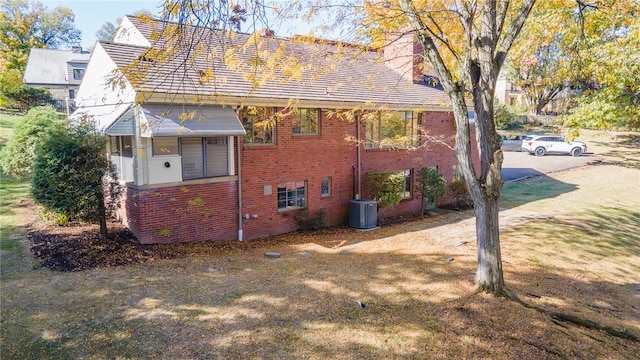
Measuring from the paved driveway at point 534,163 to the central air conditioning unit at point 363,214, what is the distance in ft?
49.4

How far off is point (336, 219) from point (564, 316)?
9386 millimetres

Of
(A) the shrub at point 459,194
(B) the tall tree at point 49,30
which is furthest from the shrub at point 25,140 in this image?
(B) the tall tree at point 49,30

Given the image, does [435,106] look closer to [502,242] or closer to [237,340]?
[502,242]

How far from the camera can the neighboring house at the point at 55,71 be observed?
4512 cm

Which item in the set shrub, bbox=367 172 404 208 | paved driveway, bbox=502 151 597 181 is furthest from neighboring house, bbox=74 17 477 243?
paved driveway, bbox=502 151 597 181

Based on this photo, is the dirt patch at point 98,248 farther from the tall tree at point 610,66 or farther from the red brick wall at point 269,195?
the tall tree at point 610,66

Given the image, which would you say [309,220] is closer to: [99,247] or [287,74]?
[287,74]

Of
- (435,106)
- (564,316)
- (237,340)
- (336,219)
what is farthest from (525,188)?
(237,340)

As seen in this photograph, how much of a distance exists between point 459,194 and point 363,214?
6.74m

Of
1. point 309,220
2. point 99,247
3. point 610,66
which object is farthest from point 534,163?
point 99,247

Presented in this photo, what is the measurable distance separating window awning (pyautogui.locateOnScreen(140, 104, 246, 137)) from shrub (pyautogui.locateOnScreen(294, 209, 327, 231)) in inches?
172

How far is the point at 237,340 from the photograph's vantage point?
227 inches

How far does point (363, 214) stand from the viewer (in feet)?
50.2

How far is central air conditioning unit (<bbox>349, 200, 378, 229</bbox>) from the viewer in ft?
50.2
